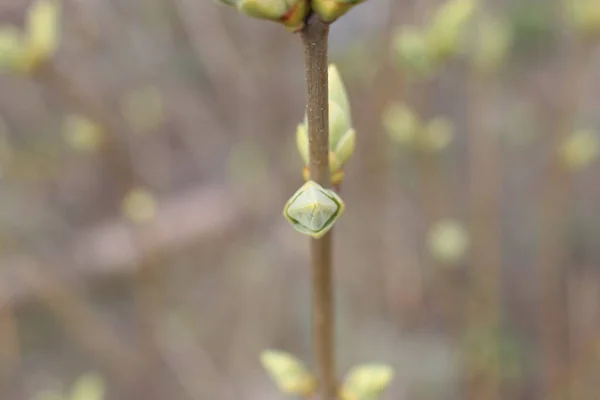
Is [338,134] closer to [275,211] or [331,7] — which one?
[331,7]

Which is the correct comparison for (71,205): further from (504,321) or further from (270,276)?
(504,321)

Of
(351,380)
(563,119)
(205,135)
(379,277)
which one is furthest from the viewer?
(205,135)

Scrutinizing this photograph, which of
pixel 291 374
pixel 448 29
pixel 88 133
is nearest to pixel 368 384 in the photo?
pixel 291 374

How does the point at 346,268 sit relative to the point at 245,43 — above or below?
below

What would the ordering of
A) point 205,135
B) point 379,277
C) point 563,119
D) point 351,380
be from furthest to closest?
point 205,135 < point 379,277 < point 563,119 < point 351,380

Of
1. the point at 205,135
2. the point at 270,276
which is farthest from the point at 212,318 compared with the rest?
the point at 205,135

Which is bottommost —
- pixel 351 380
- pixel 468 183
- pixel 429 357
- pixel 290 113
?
pixel 351 380
